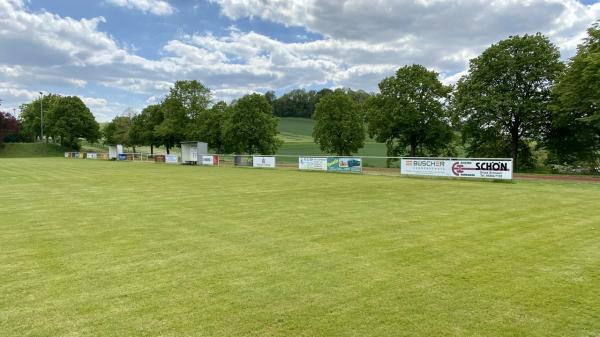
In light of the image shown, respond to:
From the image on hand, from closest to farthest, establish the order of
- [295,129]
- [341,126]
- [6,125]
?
1. [341,126]
2. [6,125]
3. [295,129]

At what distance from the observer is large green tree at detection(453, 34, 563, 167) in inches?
1175

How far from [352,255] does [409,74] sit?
3507 centimetres

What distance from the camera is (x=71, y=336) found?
12.0 ft

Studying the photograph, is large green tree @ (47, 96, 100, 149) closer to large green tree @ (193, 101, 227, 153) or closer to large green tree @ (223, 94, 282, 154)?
large green tree @ (193, 101, 227, 153)

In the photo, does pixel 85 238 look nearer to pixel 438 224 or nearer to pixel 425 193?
pixel 438 224

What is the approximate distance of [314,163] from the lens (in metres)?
32.0

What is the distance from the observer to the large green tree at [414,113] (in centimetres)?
3716

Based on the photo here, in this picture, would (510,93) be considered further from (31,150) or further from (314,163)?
(31,150)

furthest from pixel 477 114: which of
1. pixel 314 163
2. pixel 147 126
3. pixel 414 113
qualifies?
pixel 147 126

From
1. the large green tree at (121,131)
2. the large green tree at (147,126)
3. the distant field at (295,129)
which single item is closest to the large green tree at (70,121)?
the large green tree at (121,131)

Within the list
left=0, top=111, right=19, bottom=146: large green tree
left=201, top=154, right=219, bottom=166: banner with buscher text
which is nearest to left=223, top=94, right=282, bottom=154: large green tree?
left=201, top=154, right=219, bottom=166: banner with buscher text

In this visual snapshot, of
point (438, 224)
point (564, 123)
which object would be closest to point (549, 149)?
point (564, 123)

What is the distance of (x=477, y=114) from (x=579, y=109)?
7.22m

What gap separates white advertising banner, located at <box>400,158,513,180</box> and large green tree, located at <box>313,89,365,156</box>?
719 inches
